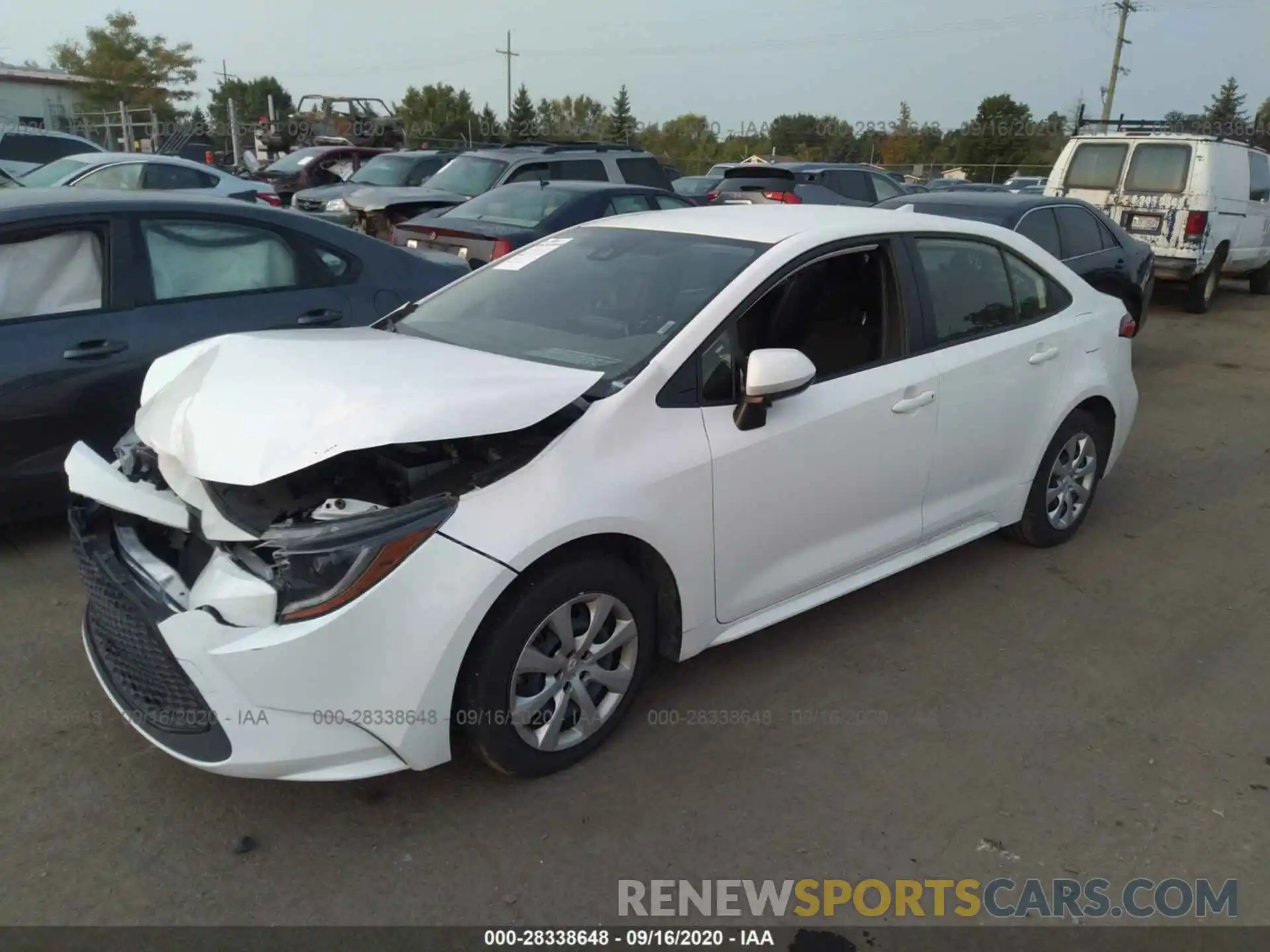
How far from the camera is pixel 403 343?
344 centimetres

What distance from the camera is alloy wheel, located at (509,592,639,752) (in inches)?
114

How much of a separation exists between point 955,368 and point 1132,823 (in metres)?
1.81

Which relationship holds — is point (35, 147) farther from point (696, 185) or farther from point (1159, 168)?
point (1159, 168)

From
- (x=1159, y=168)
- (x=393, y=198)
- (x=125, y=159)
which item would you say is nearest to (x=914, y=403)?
(x=393, y=198)

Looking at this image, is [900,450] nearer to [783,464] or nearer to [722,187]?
[783,464]

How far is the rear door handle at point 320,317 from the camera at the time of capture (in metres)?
4.98

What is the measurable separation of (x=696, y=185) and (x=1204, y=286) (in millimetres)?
8067

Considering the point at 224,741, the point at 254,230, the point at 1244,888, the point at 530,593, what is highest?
the point at 254,230

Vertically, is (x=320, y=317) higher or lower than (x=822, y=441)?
higher

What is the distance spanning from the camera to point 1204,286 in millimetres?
12727

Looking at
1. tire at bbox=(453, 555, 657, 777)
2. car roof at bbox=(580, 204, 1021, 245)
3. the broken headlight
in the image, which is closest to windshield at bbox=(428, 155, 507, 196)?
car roof at bbox=(580, 204, 1021, 245)

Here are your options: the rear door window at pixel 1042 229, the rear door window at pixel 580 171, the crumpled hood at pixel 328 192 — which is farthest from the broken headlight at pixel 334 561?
the crumpled hood at pixel 328 192

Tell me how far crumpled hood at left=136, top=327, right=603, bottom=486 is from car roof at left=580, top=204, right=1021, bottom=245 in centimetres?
103

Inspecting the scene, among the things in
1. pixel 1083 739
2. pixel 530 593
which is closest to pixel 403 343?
pixel 530 593
